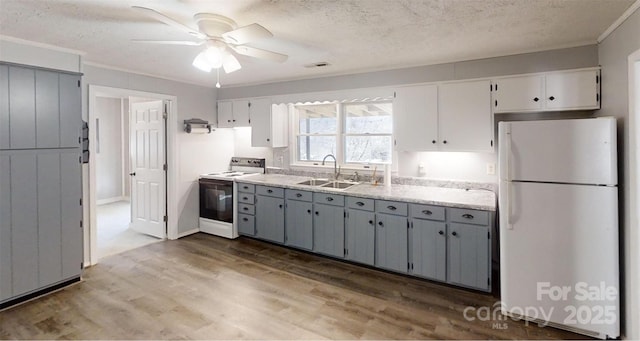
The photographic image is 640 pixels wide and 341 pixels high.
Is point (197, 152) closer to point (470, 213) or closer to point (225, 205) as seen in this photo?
point (225, 205)

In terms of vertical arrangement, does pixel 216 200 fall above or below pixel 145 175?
below

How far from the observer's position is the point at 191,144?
194 inches

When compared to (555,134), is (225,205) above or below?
below

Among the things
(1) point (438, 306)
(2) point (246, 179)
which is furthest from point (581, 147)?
(2) point (246, 179)

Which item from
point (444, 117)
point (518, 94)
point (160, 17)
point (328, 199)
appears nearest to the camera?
point (160, 17)

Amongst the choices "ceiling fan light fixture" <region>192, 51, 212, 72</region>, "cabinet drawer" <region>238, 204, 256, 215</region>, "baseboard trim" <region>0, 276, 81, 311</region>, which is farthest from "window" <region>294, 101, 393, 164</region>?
"baseboard trim" <region>0, 276, 81, 311</region>

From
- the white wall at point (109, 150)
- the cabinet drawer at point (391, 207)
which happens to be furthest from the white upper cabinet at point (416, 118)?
the white wall at point (109, 150)

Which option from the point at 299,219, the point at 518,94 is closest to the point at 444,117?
the point at 518,94

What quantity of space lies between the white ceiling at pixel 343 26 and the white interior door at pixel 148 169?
1.24 metres

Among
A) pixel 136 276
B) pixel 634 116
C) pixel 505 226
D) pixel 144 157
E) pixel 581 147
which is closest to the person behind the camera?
pixel 634 116

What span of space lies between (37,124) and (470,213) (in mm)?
4058

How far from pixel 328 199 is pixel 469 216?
5.03 ft

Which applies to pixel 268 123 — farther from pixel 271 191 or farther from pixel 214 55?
pixel 214 55

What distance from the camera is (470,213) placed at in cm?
300
